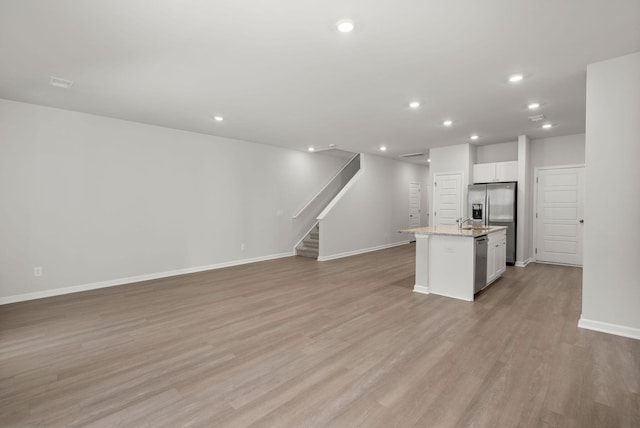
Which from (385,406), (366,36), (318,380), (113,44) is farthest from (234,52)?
(385,406)

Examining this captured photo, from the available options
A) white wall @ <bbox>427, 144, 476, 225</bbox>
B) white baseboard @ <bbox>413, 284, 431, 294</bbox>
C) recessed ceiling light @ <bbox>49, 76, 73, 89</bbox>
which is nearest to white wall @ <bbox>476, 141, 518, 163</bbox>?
white wall @ <bbox>427, 144, 476, 225</bbox>

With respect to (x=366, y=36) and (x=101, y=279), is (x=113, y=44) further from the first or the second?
(x=101, y=279)

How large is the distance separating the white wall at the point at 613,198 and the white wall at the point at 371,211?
5.07m

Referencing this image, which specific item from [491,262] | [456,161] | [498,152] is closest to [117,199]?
[491,262]

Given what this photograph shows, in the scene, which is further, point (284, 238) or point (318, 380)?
point (284, 238)

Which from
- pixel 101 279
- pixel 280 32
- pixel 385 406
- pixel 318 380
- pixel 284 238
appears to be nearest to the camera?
pixel 385 406

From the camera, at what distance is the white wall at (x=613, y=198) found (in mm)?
3129

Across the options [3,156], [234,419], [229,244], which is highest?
[3,156]

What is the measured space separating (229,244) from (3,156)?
12.4 ft

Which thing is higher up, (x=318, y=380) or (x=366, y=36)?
(x=366, y=36)

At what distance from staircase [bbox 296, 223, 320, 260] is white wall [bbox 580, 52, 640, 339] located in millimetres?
5410

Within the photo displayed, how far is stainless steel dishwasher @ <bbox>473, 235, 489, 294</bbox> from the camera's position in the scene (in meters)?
4.46

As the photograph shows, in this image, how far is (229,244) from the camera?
22.4ft

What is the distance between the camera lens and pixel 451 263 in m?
4.58
